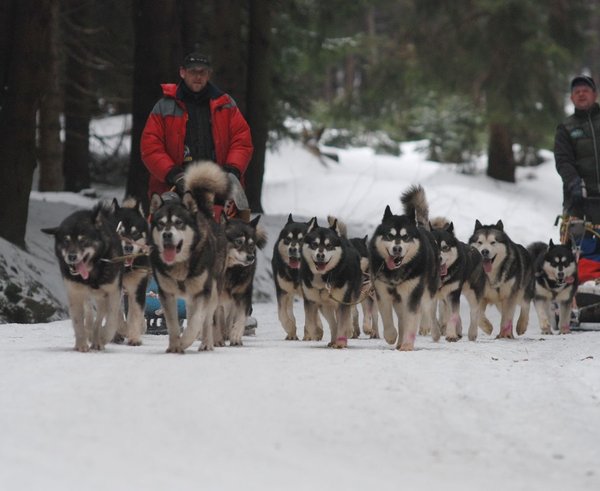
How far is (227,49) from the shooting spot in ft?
69.9

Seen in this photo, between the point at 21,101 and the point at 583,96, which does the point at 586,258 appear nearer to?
the point at 583,96

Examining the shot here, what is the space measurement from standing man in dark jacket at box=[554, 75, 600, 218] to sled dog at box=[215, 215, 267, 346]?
421 centimetres

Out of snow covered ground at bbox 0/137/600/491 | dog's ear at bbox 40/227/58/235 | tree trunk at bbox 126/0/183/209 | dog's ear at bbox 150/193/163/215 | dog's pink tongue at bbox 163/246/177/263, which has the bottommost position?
snow covered ground at bbox 0/137/600/491

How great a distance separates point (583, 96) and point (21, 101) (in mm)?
6390

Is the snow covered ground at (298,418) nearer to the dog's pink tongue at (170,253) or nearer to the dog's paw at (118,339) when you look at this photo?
the dog's paw at (118,339)

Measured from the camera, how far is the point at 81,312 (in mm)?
9586

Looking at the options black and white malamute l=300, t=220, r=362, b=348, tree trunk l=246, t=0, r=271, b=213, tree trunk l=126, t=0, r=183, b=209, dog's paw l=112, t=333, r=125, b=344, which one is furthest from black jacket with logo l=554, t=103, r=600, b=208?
tree trunk l=246, t=0, r=271, b=213

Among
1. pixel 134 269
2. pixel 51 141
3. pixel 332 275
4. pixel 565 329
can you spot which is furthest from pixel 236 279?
pixel 51 141

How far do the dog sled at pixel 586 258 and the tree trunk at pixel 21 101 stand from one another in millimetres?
6157

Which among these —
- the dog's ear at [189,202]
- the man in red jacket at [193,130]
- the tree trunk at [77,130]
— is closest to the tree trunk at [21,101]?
the man in red jacket at [193,130]

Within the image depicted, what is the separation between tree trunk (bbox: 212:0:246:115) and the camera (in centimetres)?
2125

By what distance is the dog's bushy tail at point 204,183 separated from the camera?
9.95 meters

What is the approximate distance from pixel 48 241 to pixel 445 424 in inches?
412

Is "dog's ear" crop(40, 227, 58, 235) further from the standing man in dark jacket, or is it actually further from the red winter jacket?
Answer: the standing man in dark jacket
